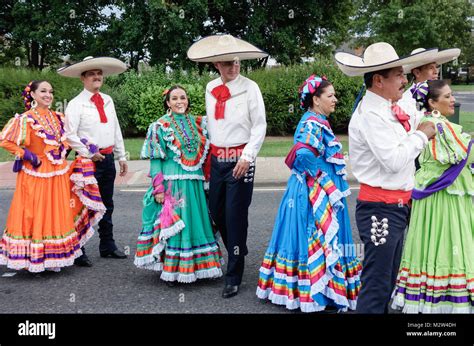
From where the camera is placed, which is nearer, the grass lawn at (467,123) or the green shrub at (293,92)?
the green shrub at (293,92)

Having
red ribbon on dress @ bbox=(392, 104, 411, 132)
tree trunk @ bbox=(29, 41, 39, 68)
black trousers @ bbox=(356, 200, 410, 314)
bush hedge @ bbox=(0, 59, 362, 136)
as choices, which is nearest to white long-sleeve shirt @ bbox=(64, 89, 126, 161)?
black trousers @ bbox=(356, 200, 410, 314)

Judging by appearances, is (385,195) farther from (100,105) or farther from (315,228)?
(100,105)

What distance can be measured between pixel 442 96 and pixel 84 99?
3543 mm

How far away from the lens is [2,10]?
90.9 ft

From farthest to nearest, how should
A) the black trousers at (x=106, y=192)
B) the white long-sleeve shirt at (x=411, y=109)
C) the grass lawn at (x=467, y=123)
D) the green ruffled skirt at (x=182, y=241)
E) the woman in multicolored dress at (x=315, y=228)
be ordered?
the grass lawn at (x=467, y=123), the black trousers at (x=106, y=192), the green ruffled skirt at (x=182, y=241), the woman in multicolored dress at (x=315, y=228), the white long-sleeve shirt at (x=411, y=109)

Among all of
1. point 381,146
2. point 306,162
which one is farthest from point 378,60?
point 306,162

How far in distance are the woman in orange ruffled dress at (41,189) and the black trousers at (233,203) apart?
153 cm

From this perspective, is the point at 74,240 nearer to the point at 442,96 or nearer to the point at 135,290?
the point at 135,290

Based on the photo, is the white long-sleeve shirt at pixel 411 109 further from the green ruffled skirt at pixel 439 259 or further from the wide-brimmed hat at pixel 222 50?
the wide-brimmed hat at pixel 222 50

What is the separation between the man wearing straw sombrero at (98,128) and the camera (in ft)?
19.4

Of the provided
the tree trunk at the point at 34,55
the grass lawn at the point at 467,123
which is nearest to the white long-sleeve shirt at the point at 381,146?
the grass lawn at the point at 467,123

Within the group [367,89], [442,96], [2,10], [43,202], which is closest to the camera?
[367,89]

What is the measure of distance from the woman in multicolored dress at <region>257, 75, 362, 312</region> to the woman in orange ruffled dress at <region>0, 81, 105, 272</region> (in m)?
2.27
